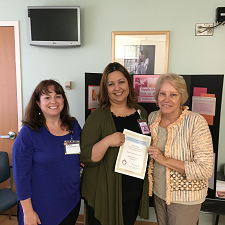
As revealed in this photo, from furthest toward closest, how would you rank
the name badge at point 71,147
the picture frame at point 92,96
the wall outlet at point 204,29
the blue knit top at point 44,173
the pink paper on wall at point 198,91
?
the wall outlet at point 204,29 → the picture frame at point 92,96 → the pink paper on wall at point 198,91 → the name badge at point 71,147 → the blue knit top at point 44,173

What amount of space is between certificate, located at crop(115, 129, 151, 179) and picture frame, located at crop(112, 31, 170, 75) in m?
1.11

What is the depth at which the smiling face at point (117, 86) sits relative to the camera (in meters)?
1.45

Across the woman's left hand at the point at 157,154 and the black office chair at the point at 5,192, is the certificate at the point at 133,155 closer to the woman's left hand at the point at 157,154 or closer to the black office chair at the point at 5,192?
the woman's left hand at the point at 157,154

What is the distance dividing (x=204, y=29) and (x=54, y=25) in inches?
72.4

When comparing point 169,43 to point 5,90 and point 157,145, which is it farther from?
point 5,90

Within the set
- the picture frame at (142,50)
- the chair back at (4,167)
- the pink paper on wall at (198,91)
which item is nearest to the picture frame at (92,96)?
the picture frame at (142,50)

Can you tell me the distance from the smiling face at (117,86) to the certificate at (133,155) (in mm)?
288

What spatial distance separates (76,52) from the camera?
2309 mm

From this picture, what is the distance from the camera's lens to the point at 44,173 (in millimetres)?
1293

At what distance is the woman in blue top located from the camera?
1255 mm

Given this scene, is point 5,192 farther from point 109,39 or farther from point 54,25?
point 109,39

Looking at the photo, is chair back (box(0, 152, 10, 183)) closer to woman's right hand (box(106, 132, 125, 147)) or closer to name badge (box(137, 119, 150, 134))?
woman's right hand (box(106, 132, 125, 147))

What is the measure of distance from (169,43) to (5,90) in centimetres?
229

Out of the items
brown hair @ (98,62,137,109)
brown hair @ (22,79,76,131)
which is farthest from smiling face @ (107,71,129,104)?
brown hair @ (22,79,76,131)
